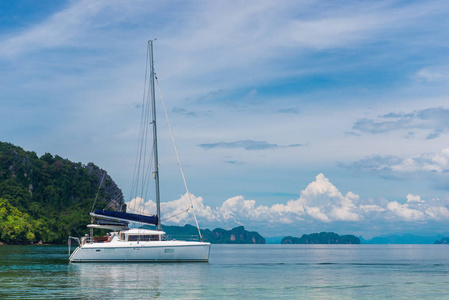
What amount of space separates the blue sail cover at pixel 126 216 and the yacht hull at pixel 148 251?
2.81 metres

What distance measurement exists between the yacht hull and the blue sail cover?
9.23 feet

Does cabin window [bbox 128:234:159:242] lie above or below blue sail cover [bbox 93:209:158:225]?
below

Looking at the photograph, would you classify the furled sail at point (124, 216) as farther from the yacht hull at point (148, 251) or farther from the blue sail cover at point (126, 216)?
the yacht hull at point (148, 251)

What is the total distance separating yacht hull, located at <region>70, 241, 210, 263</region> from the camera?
56.3 meters

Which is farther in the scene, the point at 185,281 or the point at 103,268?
the point at 103,268

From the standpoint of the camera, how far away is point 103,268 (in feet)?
174

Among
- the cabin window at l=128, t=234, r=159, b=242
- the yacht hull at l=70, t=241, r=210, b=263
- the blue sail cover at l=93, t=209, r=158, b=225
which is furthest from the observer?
the blue sail cover at l=93, t=209, r=158, b=225

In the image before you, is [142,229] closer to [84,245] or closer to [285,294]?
[84,245]

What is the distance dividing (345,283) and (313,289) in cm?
634

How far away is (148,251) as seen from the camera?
56.2m

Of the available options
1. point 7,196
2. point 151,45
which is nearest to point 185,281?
point 151,45

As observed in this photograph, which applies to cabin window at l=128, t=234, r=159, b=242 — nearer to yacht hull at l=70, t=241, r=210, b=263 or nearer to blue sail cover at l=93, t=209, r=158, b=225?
yacht hull at l=70, t=241, r=210, b=263

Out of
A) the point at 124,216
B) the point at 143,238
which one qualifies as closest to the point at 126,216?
the point at 124,216

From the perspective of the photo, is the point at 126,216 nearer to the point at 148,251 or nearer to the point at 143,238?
the point at 143,238
